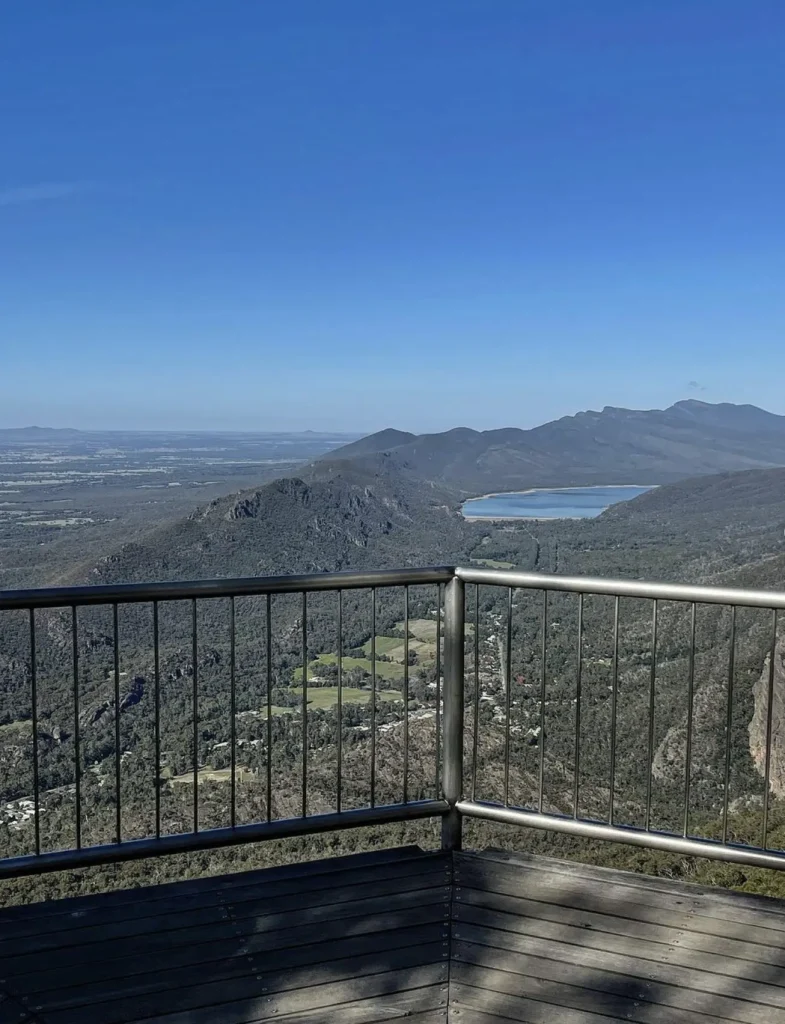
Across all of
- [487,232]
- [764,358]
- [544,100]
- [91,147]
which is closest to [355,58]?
[544,100]

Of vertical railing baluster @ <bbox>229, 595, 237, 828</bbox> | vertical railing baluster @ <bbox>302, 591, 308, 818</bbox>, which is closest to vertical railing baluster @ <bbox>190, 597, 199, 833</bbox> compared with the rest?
vertical railing baluster @ <bbox>229, 595, 237, 828</bbox>

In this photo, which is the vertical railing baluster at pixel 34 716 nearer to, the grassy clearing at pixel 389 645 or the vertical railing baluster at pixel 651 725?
the grassy clearing at pixel 389 645

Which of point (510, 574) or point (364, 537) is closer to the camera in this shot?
point (510, 574)

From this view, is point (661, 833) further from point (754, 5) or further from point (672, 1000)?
point (754, 5)

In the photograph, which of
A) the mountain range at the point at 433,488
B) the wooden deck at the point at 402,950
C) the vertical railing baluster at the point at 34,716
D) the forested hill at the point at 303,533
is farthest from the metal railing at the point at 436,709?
the forested hill at the point at 303,533

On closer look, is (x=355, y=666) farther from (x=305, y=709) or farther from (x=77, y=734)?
(x=77, y=734)
